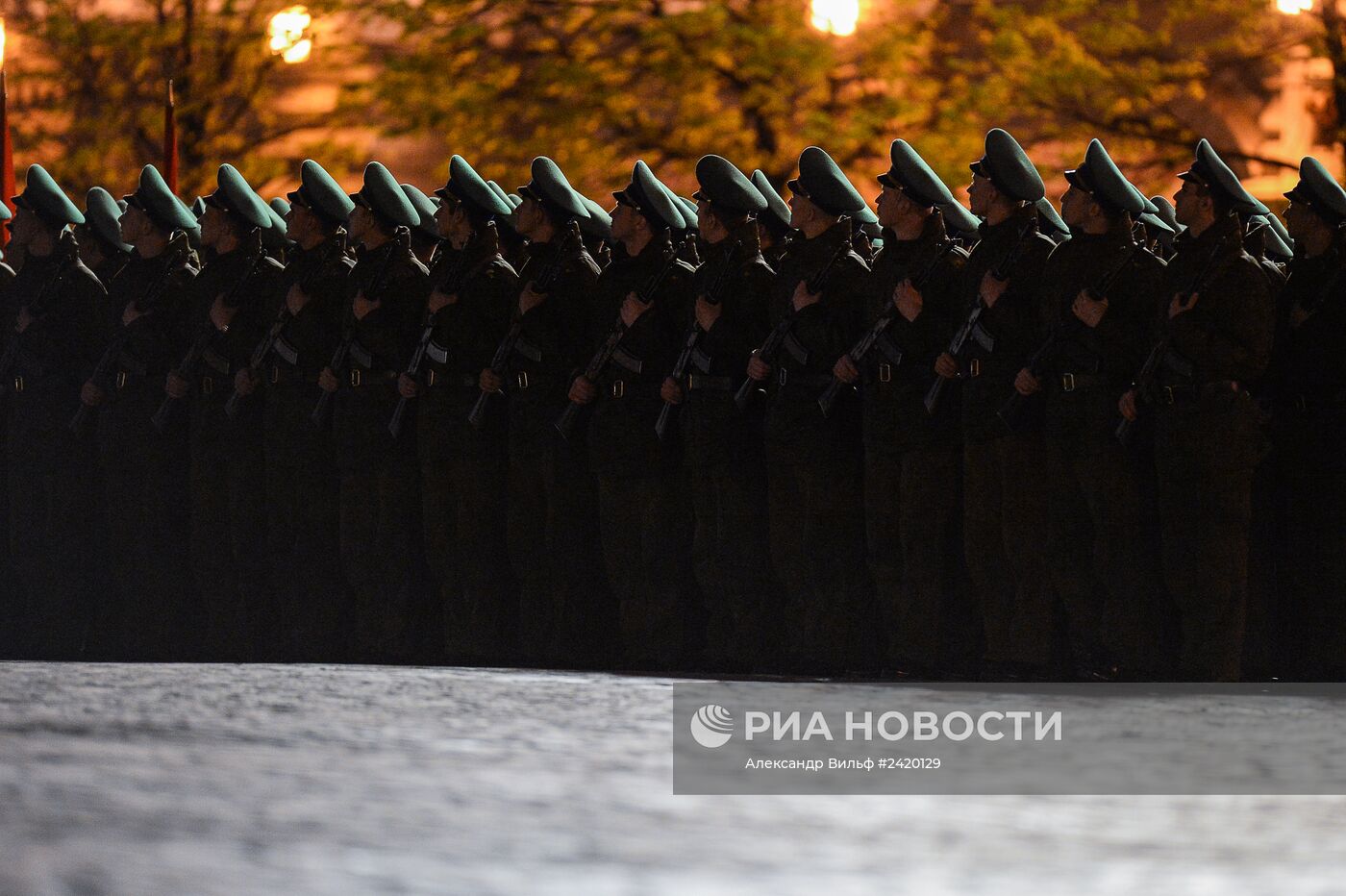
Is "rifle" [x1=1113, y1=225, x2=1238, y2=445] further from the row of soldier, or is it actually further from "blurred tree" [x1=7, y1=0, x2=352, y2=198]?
"blurred tree" [x1=7, y1=0, x2=352, y2=198]

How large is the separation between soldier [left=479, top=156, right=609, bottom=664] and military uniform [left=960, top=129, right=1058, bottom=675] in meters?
1.57

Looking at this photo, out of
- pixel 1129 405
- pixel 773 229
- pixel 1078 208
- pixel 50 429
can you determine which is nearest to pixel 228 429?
pixel 50 429

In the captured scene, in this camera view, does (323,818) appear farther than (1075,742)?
No

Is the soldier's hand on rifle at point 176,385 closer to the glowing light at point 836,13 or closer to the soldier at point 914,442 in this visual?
the soldier at point 914,442

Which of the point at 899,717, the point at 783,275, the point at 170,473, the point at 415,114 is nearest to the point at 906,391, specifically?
the point at 783,275

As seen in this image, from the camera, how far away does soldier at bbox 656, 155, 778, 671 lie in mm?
9805

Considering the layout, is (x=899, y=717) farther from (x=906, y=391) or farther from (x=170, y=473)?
(x=170, y=473)

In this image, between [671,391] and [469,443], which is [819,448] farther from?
[469,443]

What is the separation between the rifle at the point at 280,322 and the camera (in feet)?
35.1

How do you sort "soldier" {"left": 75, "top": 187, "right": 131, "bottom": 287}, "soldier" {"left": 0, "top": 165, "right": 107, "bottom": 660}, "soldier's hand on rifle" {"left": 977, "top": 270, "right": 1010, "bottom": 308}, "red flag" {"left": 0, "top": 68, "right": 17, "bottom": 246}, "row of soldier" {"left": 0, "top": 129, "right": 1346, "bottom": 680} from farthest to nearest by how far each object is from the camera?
"red flag" {"left": 0, "top": 68, "right": 17, "bottom": 246} → "soldier" {"left": 75, "top": 187, "right": 131, "bottom": 287} → "soldier" {"left": 0, "top": 165, "right": 107, "bottom": 660} → "soldier's hand on rifle" {"left": 977, "top": 270, "right": 1010, "bottom": 308} → "row of soldier" {"left": 0, "top": 129, "right": 1346, "bottom": 680}

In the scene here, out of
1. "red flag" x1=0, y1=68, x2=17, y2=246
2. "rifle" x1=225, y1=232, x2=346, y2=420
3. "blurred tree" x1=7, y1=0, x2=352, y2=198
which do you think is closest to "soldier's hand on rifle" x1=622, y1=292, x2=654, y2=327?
"rifle" x1=225, y1=232, x2=346, y2=420

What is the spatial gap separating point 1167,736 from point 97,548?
547 cm

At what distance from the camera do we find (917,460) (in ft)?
31.3

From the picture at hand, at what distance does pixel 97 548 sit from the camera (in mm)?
11297
